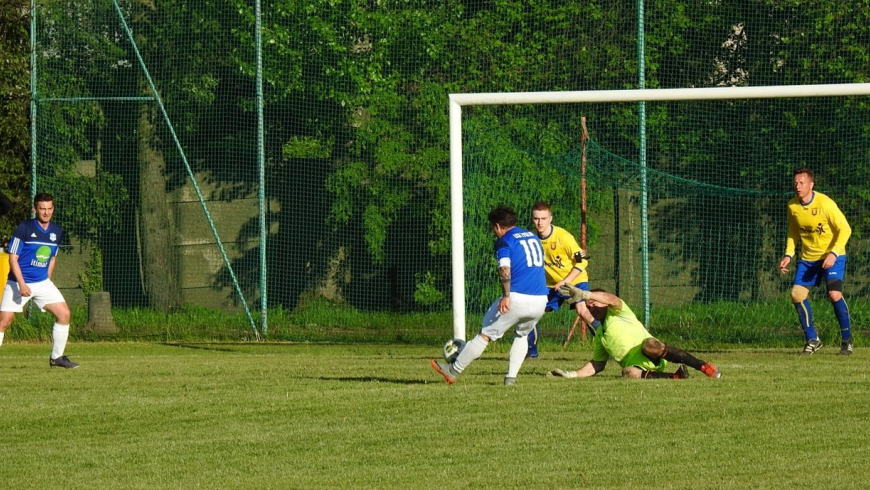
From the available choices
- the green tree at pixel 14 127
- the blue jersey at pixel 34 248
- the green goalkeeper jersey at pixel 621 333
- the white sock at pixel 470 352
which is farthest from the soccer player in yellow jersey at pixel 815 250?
the green tree at pixel 14 127

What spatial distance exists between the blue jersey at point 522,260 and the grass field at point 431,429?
35.0 inches

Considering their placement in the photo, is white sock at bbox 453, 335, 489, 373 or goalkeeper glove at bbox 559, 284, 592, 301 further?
white sock at bbox 453, 335, 489, 373

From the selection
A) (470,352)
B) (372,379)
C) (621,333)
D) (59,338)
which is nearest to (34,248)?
(59,338)

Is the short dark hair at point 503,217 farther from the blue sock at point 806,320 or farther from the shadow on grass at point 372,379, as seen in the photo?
the blue sock at point 806,320

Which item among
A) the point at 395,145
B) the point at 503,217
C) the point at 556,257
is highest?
the point at 395,145

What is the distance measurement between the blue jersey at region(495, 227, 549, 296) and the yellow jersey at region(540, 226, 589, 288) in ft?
10.3

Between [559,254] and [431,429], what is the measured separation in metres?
5.42

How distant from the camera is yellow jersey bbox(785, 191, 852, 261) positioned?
543 inches

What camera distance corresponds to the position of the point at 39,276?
44.8 ft

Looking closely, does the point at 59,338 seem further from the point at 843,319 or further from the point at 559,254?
the point at 843,319

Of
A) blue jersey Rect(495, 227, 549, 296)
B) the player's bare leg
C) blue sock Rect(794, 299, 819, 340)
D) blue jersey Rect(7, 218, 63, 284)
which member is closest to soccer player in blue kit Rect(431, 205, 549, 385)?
blue jersey Rect(495, 227, 549, 296)

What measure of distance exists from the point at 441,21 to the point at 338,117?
2136 mm

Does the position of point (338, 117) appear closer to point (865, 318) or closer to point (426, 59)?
point (426, 59)

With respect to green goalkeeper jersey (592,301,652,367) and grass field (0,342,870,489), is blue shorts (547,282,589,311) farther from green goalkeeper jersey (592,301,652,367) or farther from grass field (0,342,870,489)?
green goalkeeper jersey (592,301,652,367)
